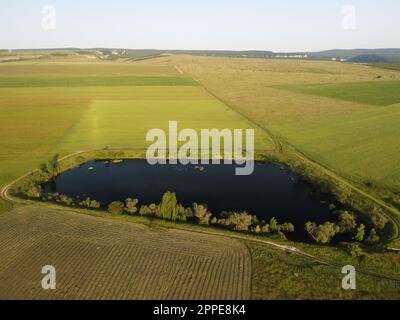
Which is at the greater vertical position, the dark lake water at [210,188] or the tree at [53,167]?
the tree at [53,167]

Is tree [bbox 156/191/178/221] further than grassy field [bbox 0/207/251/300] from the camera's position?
Yes

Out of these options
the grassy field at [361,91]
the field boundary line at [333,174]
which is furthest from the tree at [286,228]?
the grassy field at [361,91]

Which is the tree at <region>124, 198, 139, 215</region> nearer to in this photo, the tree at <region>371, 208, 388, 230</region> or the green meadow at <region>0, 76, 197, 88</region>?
the tree at <region>371, 208, 388, 230</region>

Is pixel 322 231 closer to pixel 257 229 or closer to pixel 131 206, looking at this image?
pixel 257 229

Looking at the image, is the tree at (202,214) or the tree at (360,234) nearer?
the tree at (360,234)

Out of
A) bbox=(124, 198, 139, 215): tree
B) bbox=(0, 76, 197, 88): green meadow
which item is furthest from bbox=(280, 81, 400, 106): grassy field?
bbox=(124, 198, 139, 215): tree

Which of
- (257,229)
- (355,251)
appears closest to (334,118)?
(257,229)

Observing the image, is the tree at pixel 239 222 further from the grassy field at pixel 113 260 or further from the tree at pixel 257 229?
the grassy field at pixel 113 260
